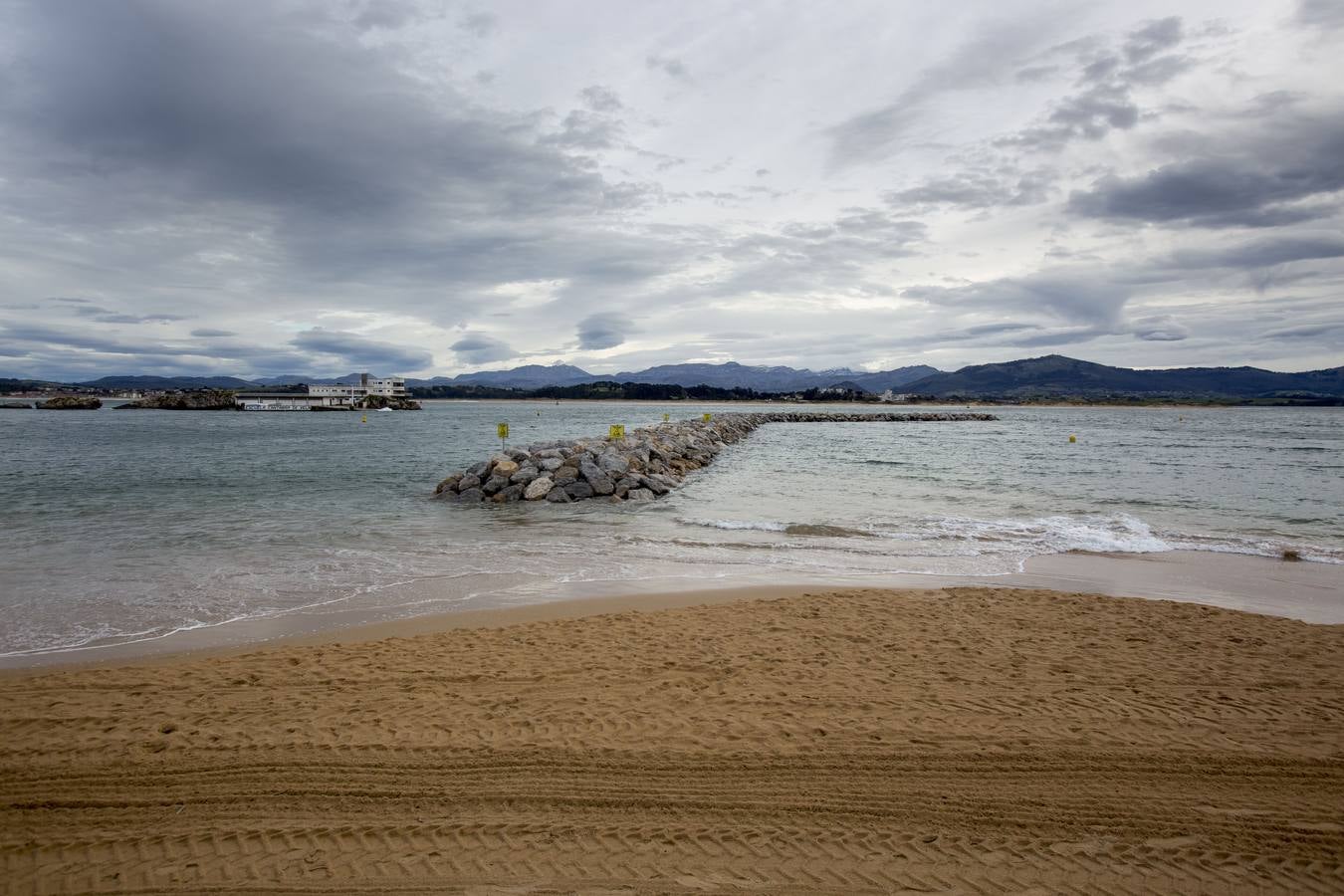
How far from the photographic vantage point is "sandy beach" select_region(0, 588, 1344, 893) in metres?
3.46

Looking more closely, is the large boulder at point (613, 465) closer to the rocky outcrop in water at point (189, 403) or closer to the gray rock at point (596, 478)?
the gray rock at point (596, 478)

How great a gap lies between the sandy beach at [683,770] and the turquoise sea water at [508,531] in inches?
113

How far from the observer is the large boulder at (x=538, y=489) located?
1814 cm

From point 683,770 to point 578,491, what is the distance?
14365 mm

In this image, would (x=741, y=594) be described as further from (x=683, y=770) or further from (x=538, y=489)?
(x=538, y=489)

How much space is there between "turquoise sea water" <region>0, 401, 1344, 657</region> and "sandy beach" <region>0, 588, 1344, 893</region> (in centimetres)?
288

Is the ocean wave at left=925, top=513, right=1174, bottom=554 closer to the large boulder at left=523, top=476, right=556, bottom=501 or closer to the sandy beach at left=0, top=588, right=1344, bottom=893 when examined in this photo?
the sandy beach at left=0, top=588, right=1344, bottom=893

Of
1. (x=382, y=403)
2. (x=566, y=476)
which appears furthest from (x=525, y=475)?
(x=382, y=403)

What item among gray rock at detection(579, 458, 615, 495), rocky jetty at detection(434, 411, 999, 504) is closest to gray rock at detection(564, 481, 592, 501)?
rocky jetty at detection(434, 411, 999, 504)

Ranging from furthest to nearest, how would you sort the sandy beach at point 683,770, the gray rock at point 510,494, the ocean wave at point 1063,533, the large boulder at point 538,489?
1. the large boulder at point 538,489
2. the gray rock at point 510,494
3. the ocean wave at point 1063,533
4. the sandy beach at point 683,770

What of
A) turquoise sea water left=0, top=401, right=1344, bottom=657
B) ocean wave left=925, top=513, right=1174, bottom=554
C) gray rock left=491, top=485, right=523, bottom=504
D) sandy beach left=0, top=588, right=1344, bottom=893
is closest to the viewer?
sandy beach left=0, top=588, right=1344, bottom=893

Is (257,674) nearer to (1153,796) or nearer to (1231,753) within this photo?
(1153,796)

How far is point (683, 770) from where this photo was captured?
14.0ft

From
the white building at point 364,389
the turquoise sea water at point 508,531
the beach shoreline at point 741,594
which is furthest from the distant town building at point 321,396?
the beach shoreline at point 741,594
